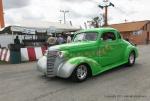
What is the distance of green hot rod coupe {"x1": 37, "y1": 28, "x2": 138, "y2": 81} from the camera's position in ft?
27.6

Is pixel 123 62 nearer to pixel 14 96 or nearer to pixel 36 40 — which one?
pixel 14 96

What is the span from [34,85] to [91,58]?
7.52 feet

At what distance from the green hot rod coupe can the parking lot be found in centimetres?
34

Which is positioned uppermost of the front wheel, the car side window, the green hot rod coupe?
the car side window

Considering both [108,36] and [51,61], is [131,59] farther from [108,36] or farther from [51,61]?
[51,61]

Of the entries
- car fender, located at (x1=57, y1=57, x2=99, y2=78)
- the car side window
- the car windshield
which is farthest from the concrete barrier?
car fender, located at (x1=57, y1=57, x2=99, y2=78)


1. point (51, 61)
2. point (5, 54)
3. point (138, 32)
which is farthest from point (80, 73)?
point (138, 32)

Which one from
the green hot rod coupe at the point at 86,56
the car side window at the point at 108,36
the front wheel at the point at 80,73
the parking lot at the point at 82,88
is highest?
the car side window at the point at 108,36

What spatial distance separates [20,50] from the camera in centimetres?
1512

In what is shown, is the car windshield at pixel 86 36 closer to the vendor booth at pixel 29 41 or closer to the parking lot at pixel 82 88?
the parking lot at pixel 82 88

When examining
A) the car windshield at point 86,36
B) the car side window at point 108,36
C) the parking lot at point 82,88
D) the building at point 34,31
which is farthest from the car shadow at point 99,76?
the building at point 34,31

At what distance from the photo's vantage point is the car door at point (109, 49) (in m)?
9.54

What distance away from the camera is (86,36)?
991 centimetres

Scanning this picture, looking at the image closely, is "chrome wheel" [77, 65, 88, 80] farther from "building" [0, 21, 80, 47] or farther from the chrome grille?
"building" [0, 21, 80, 47]
